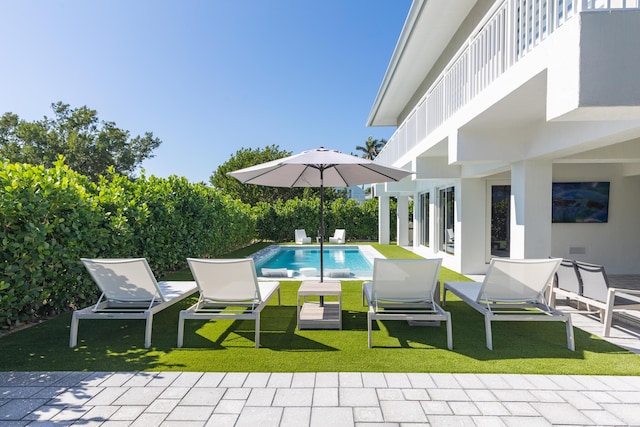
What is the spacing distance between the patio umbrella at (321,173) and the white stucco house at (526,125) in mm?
1800

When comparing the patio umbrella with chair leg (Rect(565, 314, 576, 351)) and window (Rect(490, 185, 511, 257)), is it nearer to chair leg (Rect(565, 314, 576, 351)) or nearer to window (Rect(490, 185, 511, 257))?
chair leg (Rect(565, 314, 576, 351))

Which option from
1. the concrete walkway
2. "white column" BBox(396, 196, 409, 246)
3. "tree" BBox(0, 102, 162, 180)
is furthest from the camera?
"tree" BBox(0, 102, 162, 180)

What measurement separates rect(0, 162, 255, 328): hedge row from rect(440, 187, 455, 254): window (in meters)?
9.05

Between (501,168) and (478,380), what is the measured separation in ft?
20.1

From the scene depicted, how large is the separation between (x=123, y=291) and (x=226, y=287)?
4.80 ft

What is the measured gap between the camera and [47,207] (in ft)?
17.9

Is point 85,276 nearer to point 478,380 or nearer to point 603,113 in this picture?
point 478,380

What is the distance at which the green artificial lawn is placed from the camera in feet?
13.3

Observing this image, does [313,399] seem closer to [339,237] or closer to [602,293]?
[602,293]

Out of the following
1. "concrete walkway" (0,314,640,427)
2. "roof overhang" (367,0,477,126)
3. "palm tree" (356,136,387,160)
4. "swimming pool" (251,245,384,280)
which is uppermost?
"palm tree" (356,136,387,160)

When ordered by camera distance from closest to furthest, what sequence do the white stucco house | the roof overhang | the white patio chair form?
the white stucco house < the white patio chair < the roof overhang

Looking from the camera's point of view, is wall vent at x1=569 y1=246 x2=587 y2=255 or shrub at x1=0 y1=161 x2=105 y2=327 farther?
wall vent at x1=569 y1=246 x2=587 y2=255

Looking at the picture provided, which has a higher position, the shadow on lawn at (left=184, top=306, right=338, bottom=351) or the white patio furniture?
the white patio furniture

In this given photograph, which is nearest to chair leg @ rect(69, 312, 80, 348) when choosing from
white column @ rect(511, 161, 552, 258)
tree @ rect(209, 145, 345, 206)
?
white column @ rect(511, 161, 552, 258)
